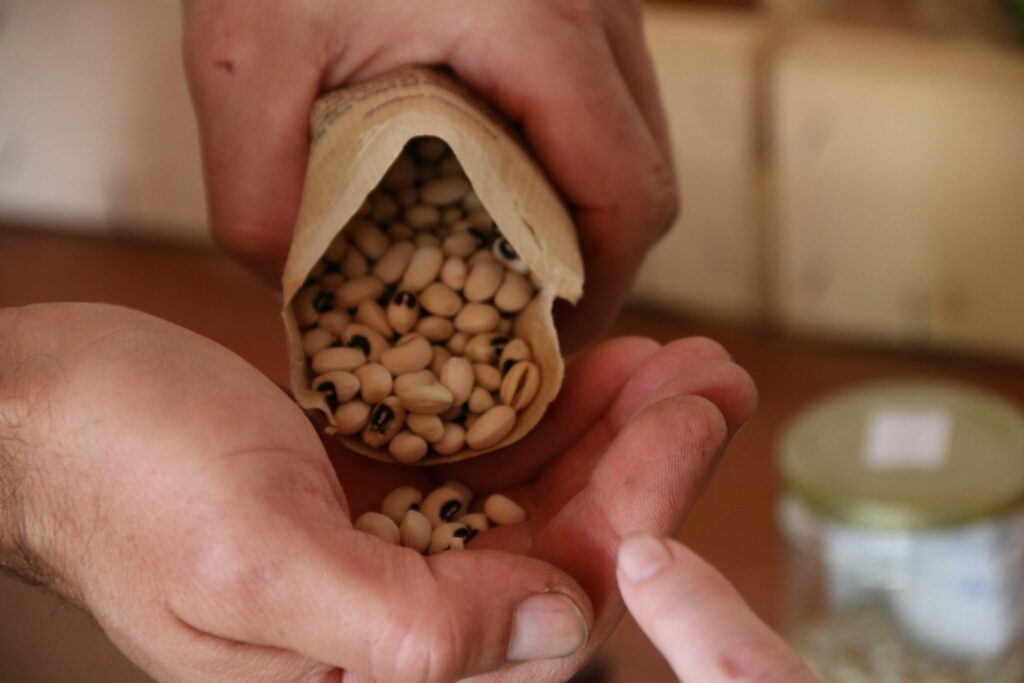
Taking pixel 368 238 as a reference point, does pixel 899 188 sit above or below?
below

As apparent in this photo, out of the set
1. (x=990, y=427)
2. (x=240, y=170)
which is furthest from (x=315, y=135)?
(x=990, y=427)

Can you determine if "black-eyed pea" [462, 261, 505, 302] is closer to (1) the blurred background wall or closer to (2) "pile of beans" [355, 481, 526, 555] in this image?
(2) "pile of beans" [355, 481, 526, 555]

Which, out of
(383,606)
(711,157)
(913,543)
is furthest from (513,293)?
(711,157)

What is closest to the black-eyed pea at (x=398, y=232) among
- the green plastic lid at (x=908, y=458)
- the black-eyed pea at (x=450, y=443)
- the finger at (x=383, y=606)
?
the black-eyed pea at (x=450, y=443)

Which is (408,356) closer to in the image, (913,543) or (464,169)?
(464,169)

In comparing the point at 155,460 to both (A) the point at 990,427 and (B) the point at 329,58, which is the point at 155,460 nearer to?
(B) the point at 329,58

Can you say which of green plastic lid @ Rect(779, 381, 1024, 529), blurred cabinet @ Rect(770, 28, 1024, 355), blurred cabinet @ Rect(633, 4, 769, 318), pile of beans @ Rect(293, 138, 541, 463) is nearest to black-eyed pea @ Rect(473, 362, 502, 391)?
pile of beans @ Rect(293, 138, 541, 463)

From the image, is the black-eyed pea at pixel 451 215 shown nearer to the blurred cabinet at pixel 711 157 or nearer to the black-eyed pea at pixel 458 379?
the black-eyed pea at pixel 458 379
